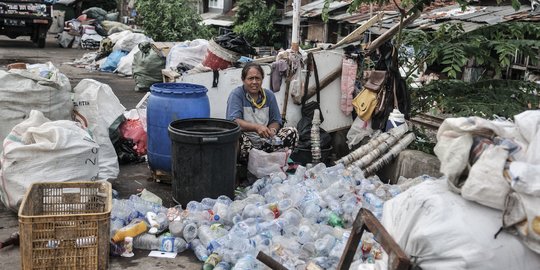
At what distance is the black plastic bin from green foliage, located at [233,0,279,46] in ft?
53.9

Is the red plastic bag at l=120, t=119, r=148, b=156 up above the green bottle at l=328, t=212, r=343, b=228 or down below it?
above

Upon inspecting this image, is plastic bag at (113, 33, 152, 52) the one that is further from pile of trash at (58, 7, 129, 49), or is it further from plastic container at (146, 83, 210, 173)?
plastic container at (146, 83, 210, 173)

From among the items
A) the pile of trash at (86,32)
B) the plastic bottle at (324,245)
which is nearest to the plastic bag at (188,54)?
the plastic bottle at (324,245)

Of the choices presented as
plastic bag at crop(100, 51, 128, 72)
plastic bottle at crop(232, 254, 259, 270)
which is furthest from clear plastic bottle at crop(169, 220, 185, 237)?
plastic bag at crop(100, 51, 128, 72)

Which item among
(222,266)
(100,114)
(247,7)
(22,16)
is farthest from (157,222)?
(247,7)

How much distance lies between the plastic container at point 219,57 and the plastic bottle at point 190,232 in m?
3.11

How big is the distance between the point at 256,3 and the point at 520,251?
20.4 meters

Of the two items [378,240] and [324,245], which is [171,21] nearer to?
[324,245]

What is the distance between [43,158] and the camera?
15.8 feet

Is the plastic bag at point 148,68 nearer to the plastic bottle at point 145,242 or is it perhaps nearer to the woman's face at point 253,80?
the woman's face at point 253,80

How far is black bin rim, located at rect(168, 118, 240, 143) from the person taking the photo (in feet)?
16.3

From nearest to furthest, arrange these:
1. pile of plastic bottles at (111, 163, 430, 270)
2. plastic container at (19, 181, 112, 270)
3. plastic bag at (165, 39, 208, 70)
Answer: plastic container at (19, 181, 112, 270), pile of plastic bottles at (111, 163, 430, 270), plastic bag at (165, 39, 208, 70)

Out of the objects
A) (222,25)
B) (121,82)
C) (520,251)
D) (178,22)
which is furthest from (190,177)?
(222,25)

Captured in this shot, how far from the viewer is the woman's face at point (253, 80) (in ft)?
19.3
